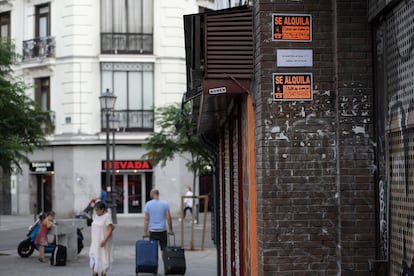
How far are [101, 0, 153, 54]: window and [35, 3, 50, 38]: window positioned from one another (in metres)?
3.35

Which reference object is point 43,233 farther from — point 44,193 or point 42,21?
point 42,21

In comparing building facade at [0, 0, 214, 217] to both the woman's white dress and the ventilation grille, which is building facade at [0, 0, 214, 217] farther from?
the ventilation grille

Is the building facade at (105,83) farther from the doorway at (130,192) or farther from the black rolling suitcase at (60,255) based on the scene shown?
the black rolling suitcase at (60,255)

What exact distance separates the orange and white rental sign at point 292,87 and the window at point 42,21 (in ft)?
120

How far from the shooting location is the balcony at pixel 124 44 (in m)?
39.8

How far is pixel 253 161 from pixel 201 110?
2930mm

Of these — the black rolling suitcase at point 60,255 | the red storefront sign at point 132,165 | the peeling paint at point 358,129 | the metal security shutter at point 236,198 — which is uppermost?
the red storefront sign at point 132,165

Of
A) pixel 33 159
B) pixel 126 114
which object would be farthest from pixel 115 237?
pixel 33 159

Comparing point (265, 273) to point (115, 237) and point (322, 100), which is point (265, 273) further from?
point (115, 237)

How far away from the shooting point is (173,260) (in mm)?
15789

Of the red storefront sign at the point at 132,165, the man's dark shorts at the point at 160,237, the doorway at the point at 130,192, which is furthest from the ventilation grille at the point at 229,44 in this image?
the doorway at the point at 130,192

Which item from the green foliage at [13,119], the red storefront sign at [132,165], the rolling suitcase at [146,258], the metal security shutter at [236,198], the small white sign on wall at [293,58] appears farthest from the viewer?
the red storefront sign at [132,165]

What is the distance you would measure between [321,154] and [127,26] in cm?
3461

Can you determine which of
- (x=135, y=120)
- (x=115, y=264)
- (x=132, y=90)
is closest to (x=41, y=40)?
(x=132, y=90)
